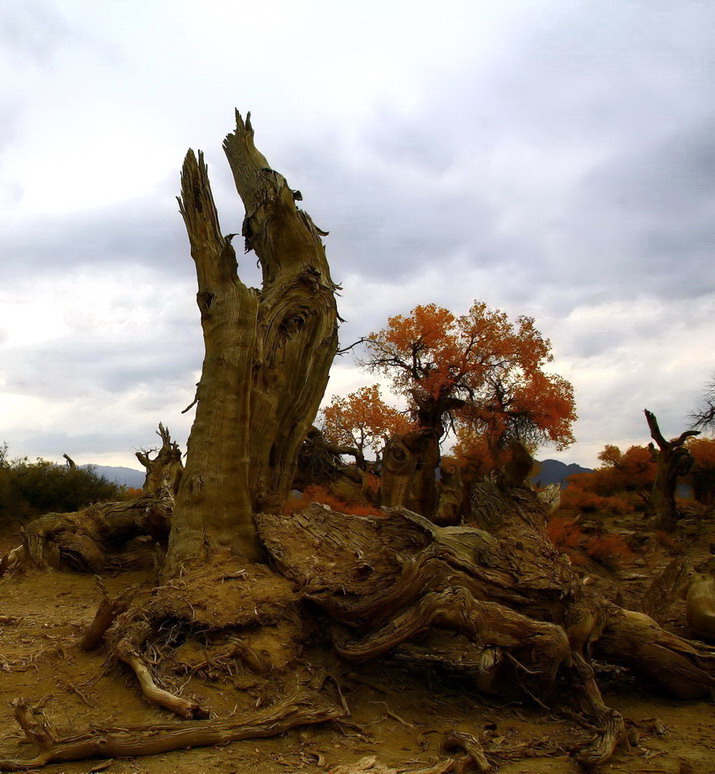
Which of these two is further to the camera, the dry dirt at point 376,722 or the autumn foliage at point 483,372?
the autumn foliage at point 483,372

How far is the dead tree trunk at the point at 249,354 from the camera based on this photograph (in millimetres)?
7191

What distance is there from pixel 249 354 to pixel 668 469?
49.7ft

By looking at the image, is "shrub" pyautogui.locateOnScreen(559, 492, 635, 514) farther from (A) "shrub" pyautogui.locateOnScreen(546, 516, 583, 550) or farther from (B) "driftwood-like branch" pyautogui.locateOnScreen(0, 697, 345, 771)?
(B) "driftwood-like branch" pyautogui.locateOnScreen(0, 697, 345, 771)

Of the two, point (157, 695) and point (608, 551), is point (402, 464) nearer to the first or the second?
point (608, 551)

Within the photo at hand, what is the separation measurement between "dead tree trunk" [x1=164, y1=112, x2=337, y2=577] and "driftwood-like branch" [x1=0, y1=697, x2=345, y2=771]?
2.40 metres

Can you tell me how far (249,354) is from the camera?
746 cm

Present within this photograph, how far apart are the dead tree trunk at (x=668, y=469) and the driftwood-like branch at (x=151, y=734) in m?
15.9

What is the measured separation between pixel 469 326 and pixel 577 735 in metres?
22.4

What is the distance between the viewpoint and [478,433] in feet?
83.0

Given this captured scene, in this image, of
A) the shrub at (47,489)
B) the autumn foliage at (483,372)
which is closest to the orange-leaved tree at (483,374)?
the autumn foliage at (483,372)

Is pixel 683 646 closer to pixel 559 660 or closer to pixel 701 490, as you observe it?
pixel 559 660

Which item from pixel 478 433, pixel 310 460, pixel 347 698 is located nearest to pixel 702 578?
pixel 347 698

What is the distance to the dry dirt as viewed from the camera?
432 centimetres

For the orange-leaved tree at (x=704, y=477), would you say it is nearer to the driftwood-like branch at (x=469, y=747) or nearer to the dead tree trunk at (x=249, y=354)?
the dead tree trunk at (x=249, y=354)
